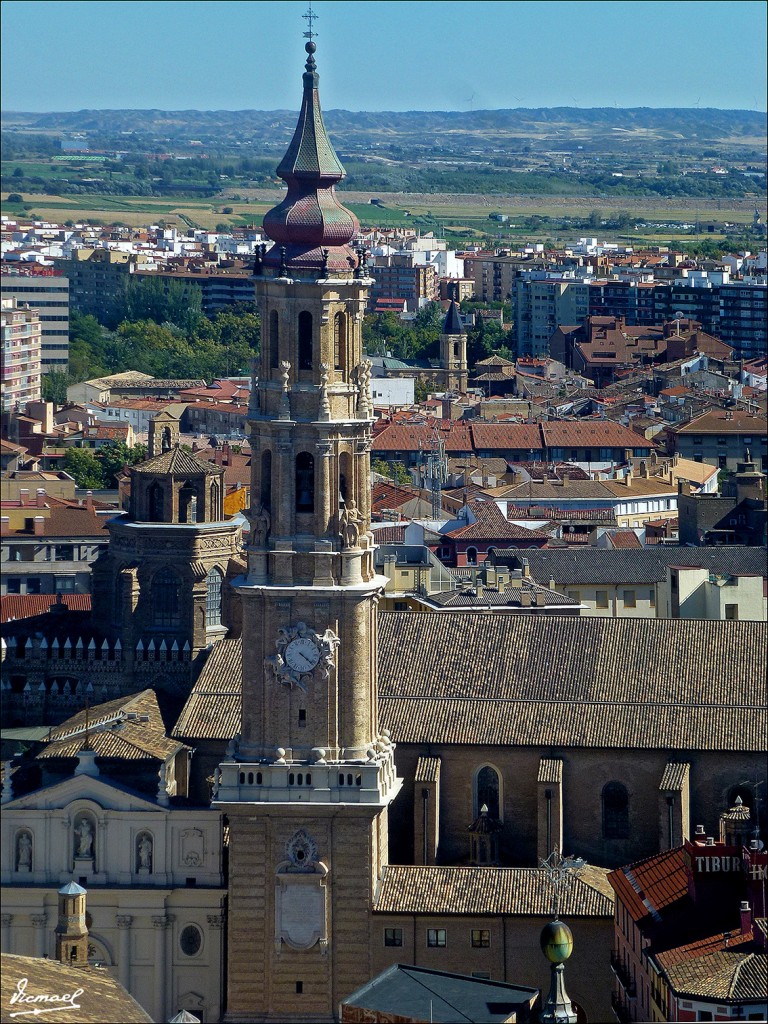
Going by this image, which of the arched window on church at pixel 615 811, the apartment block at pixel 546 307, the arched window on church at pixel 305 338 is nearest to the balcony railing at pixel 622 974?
the arched window on church at pixel 615 811

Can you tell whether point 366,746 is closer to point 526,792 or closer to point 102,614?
→ point 526,792

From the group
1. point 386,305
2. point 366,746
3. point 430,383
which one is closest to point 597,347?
point 430,383

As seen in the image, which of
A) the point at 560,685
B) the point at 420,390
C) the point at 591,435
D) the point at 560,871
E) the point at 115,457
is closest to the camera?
the point at 560,871

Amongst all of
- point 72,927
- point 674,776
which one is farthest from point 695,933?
point 72,927

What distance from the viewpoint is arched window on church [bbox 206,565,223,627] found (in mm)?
50125

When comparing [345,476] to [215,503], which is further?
[215,503]

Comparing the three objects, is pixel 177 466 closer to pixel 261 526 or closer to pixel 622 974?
pixel 261 526

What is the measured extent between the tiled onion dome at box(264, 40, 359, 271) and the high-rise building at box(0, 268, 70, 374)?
82.7m

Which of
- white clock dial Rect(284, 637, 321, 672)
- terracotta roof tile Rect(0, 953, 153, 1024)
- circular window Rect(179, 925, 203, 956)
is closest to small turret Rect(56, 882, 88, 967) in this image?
circular window Rect(179, 925, 203, 956)

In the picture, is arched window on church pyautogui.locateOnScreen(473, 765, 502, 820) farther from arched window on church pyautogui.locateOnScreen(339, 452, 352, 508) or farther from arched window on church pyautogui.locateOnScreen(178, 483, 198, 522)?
arched window on church pyautogui.locateOnScreen(178, 483, 198, 522)

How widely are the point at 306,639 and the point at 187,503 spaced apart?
10760mm

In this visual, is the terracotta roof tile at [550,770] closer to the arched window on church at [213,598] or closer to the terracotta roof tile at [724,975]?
the terracotta roof tile at [724,975]

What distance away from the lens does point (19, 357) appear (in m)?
112

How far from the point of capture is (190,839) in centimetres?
4231
